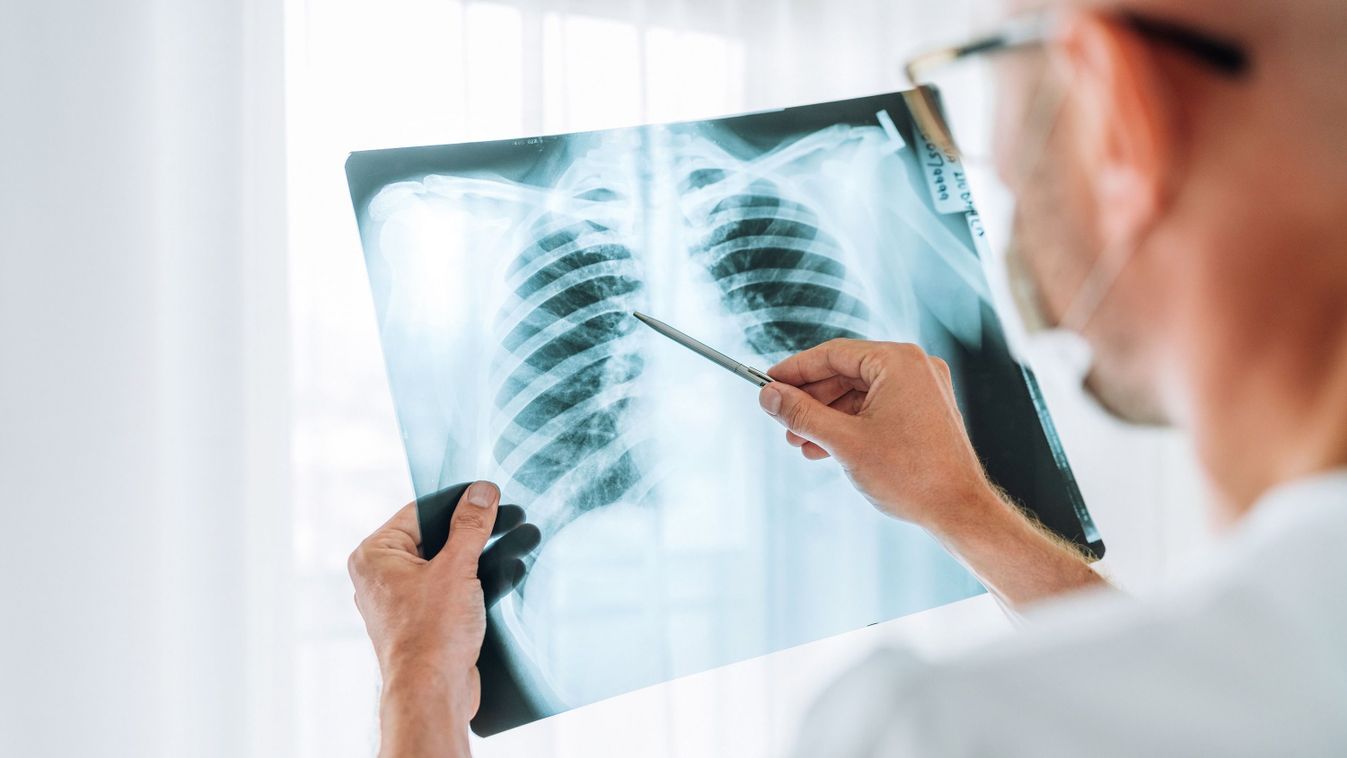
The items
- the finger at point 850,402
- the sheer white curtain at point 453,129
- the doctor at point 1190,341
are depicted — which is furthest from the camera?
the sheer white curtain at point 453,129

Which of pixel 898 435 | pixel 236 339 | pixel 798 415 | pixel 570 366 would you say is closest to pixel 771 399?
pixel 798 415

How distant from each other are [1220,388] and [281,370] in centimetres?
124

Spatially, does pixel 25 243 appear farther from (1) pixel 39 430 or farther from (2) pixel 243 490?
(2) pixel 243 490

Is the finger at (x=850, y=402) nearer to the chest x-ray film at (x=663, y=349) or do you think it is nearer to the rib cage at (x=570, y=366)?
the chest x-ray film at (x=663, y=349)

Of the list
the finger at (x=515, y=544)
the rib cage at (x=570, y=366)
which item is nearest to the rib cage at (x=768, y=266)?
the rib cage at (x=570, y=366)

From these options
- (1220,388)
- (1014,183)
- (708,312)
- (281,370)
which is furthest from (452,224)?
(1220,388)

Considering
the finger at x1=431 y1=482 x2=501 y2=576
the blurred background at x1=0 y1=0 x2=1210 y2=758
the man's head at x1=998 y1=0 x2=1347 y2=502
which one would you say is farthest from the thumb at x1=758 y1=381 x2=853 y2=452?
the blurred background at x1=0 y1=0 x2=1210 y2=758

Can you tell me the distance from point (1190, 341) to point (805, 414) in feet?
1.58

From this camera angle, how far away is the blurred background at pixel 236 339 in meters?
1.14

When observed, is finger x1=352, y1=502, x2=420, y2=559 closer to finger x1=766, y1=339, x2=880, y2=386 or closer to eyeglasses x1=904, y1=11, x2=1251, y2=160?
finger x1=766, y1=339, x2=880, y2=386

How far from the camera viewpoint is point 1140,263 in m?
0.56

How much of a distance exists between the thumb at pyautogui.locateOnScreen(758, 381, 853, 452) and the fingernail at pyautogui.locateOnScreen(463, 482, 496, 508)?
0.31 m

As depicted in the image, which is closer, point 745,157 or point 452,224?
point 452,224

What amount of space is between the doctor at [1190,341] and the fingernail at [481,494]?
58 cm
